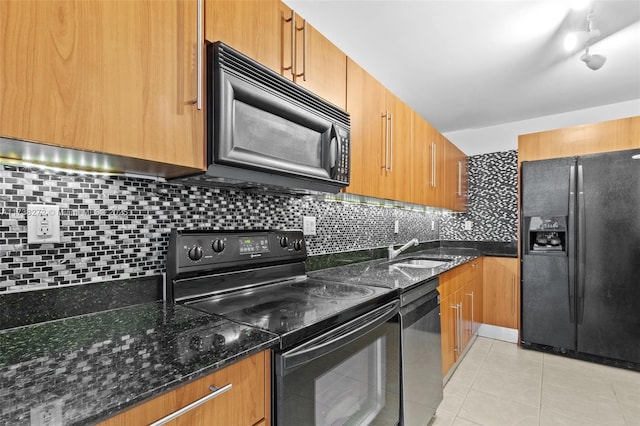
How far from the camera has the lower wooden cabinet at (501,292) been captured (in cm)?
334

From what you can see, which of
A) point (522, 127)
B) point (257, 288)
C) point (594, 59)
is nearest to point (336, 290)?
point (257, 288)

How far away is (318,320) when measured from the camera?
1003 millimetres

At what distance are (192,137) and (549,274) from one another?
3.36m

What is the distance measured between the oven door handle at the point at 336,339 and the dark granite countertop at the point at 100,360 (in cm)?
9

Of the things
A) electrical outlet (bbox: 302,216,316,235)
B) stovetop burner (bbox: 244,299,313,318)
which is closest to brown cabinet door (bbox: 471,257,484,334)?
electrical outlet (bbox: 302,216,316,235)

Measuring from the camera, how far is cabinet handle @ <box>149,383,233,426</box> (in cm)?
60

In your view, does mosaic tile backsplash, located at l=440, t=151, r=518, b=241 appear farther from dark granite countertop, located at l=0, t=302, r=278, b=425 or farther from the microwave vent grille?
dark granite countertop, located at l=0, t=302, r=278, b=425

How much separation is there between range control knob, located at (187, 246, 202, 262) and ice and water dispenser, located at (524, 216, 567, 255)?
10.2ft

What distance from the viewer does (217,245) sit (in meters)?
1.31

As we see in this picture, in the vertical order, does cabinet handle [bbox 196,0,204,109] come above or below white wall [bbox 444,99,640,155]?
below

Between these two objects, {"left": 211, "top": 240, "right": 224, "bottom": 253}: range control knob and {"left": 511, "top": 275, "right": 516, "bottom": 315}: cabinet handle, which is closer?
{"left": 211, "top": 240, "right": 224, "bottom": 253}: range control knob

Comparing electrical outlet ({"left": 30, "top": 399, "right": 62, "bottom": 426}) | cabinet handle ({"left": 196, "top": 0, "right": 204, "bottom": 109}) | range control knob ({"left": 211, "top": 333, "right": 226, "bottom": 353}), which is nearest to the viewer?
electrical outlet ({"left": 30, "top": 399, "right": 62, "bottom": 426})

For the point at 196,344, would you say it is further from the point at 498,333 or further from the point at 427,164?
the point at 498,333

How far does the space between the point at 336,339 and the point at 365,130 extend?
126cm
